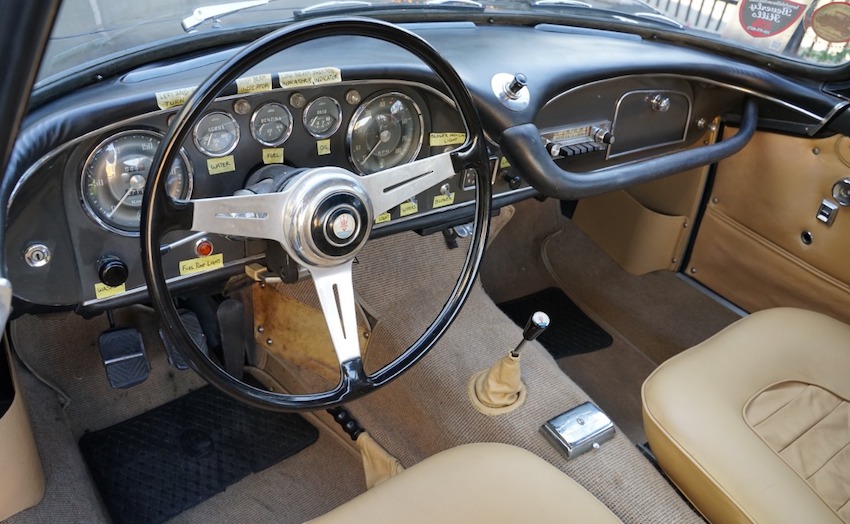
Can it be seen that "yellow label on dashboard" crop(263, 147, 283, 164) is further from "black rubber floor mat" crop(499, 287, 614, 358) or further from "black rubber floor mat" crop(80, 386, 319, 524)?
"black rubber floor mat" crop(499, 287, 614, 358)

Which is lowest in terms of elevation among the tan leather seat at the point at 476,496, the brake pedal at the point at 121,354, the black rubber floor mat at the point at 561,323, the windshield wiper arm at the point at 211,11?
the black rubber floor mat at the point at 561,323

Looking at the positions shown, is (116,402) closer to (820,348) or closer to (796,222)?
(820,348)

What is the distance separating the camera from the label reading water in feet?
5.35

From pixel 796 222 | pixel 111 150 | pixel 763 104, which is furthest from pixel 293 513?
pixel 763 104

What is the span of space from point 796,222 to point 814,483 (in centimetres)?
88

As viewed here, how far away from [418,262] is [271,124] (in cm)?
78

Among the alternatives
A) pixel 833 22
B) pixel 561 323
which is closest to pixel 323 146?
pixel 561 323

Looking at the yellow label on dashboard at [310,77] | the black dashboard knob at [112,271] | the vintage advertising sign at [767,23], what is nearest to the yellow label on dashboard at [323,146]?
the yellow label on dashboard at [310,77]

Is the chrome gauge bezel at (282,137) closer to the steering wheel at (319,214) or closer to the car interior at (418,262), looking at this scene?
the car interior at (418,262)

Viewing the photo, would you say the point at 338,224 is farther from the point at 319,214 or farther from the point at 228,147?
the point at 228,147

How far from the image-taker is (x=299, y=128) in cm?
134

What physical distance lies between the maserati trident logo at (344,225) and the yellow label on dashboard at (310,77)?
0.26 m

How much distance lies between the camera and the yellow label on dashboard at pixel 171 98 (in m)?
1.10

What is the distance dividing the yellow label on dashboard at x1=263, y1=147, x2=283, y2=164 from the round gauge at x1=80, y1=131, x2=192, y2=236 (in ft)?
0.47
